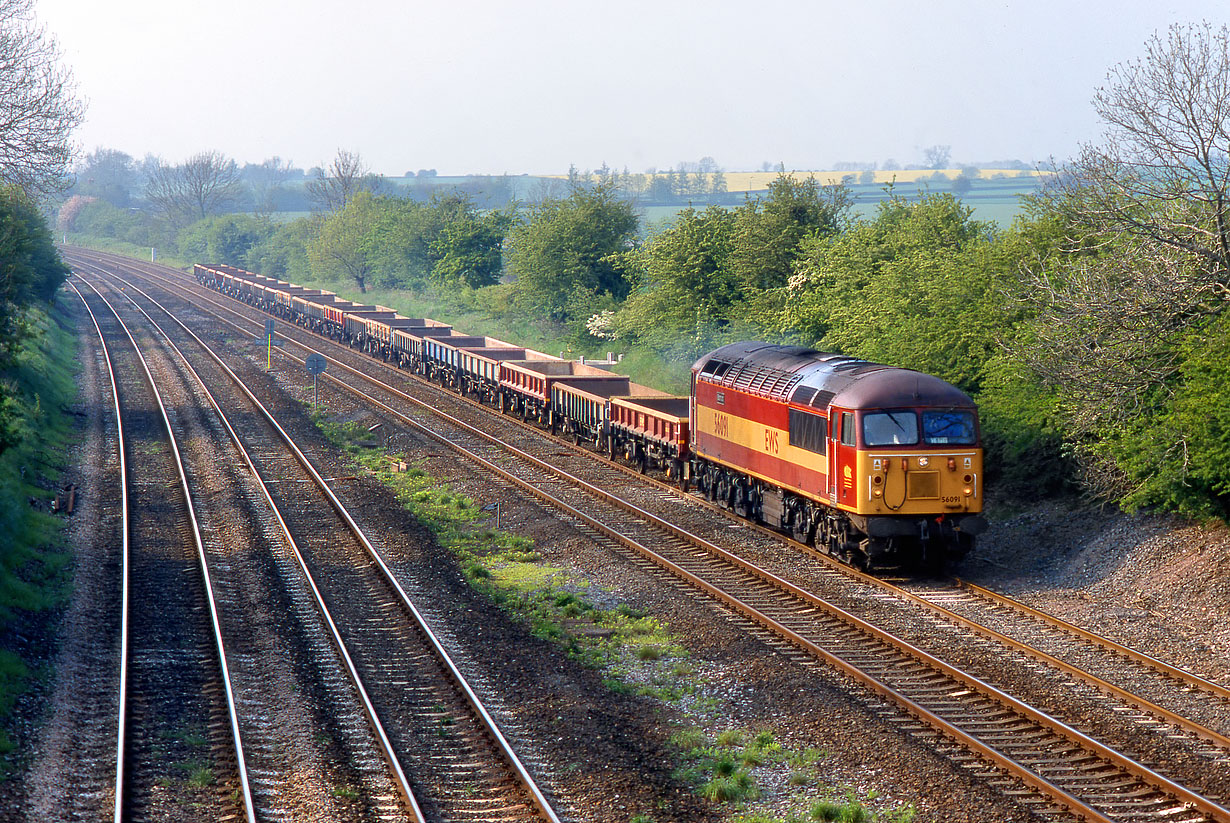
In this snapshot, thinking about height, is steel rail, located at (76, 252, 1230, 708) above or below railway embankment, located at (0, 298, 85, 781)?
below

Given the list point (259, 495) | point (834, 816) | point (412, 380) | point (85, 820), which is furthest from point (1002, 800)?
point (412, 380)

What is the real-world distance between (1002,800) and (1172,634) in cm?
644

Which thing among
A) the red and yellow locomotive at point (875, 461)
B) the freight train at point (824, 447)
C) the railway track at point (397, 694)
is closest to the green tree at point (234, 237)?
the freight train at point (824, 447)

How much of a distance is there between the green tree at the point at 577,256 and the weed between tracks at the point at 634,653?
30325mm

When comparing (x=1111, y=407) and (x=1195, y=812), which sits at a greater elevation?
(x=1111, y=407)

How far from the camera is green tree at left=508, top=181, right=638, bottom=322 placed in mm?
55719

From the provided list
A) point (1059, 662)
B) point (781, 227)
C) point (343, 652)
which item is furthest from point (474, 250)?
point (1059, 662)

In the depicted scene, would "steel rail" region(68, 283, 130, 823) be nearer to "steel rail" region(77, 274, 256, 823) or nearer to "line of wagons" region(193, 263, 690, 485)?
"steel rail" region(77, 274, 256, 823)

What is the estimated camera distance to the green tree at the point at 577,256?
55719 millimetres

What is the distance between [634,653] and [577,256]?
42.5 metres

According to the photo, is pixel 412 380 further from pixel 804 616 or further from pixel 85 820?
pixel 85 820

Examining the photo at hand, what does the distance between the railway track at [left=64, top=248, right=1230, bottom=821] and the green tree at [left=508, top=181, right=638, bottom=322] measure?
3523 cm

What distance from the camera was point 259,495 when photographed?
80.6 ft

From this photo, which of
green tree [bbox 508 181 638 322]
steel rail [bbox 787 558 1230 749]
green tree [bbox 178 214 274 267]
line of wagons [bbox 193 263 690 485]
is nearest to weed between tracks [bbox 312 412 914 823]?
steel rail [bbox 787 558 1230 749]
